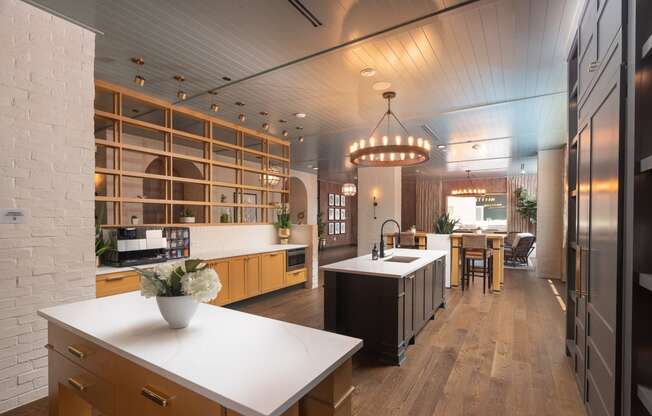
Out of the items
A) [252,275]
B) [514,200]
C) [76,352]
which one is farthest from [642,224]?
[514,200]

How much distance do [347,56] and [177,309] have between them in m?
2.69

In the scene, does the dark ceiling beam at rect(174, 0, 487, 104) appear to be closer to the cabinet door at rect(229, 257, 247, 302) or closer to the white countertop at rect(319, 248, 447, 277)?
the white countertop at rect(319, 248, 447, 277)

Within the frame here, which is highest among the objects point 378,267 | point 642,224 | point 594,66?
point 594,66

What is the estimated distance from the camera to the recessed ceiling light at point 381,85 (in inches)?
144

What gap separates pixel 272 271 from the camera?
16.8ft

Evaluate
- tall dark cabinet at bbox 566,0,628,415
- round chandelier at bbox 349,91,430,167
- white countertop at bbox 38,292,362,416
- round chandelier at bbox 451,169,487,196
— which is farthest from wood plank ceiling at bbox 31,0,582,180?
round chandelier at bbox 451,169,487,196

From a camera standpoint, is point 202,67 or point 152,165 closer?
point 202,67

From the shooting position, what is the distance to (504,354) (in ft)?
10.3

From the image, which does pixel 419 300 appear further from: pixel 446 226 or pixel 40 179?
pixel 40 179

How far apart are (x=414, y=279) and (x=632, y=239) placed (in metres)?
2.06

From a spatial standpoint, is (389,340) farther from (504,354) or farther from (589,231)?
(589,231)

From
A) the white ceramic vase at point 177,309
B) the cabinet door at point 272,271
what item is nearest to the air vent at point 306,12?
the white ceramic vase at point 177,309

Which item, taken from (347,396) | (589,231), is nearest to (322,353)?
(347,396)

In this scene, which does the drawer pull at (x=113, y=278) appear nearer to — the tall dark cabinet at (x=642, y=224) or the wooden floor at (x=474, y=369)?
the wooden floor at (x=474, y=369)
